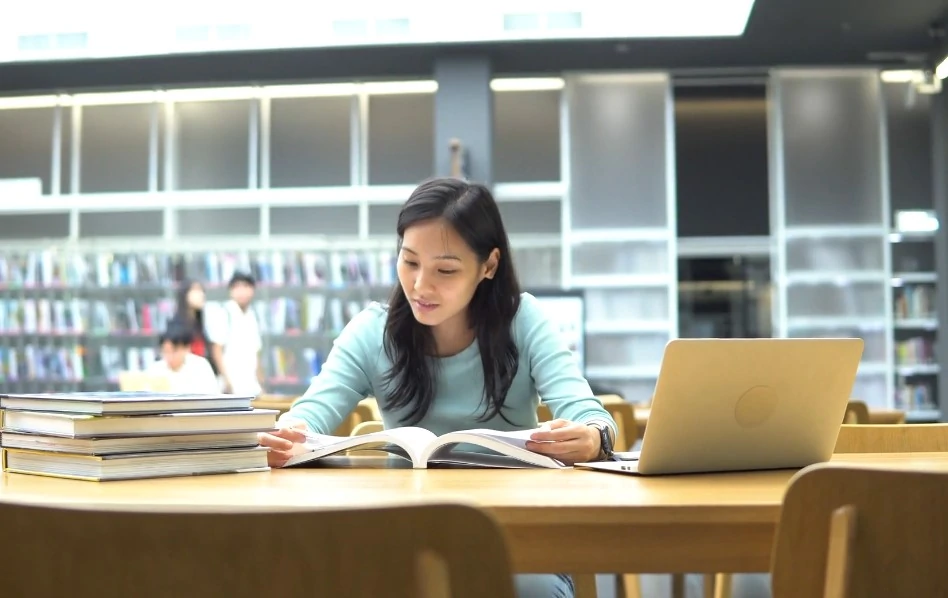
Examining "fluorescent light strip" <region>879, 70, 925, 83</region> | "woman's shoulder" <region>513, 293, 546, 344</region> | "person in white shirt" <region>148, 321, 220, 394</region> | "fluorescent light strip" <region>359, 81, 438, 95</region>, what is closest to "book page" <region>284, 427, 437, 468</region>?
"woman's shoulder" <region>513, 293, 546, 344</region>

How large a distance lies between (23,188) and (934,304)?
836 centimetres

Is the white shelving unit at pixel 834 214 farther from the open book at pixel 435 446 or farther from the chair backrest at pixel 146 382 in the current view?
the open book at pixel 435 446

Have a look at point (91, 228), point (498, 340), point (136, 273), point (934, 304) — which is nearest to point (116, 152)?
point (91, 228)

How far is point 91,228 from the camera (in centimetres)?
970

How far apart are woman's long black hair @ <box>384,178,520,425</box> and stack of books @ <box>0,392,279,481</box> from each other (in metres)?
0.52

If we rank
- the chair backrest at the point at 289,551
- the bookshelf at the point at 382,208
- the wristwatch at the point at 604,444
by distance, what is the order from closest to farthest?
the chair backrest at the point at 289,551 < the wristwatch at the point at 604,444 < the bookshelf at the point at 382,208

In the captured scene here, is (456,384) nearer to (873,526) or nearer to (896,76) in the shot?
(873,526)

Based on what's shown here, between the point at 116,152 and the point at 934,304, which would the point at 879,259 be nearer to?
the point at 934,304

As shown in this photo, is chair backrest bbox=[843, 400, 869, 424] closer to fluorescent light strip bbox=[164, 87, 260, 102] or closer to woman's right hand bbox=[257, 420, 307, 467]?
woman's right hand bbox=[257, 420, 307, 467]

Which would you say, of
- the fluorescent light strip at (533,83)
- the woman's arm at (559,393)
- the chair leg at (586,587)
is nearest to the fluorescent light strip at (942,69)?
the fluorescent light strip at (533,83)

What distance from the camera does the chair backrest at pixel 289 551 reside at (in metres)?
0.72

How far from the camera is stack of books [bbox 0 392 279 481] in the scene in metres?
1.37

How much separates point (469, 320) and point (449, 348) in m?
0.08

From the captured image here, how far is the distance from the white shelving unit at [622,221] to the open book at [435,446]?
7.36 metres
